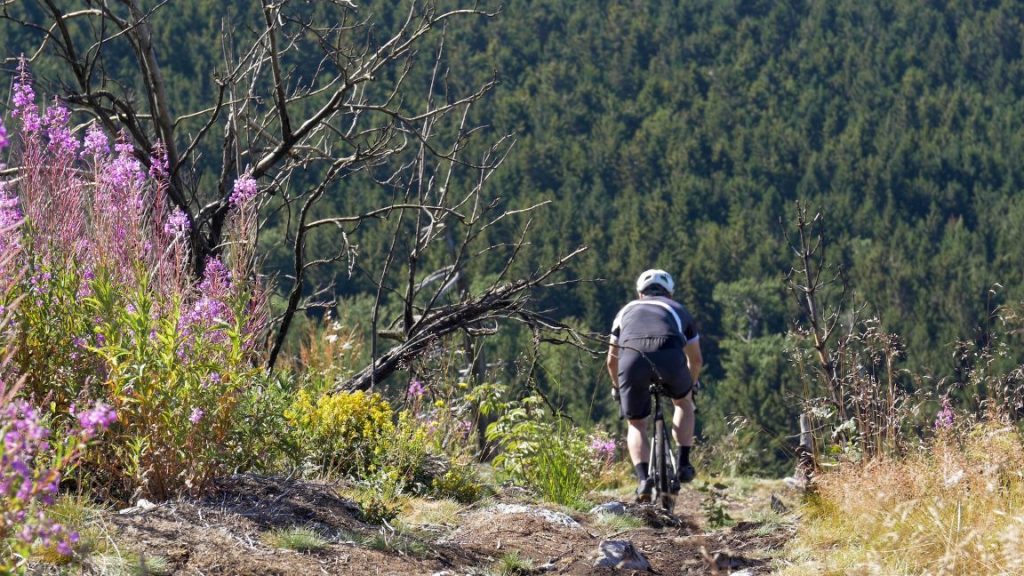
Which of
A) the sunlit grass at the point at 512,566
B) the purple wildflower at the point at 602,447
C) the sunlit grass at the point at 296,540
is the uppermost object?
the sunlit grass at the point at 296,540

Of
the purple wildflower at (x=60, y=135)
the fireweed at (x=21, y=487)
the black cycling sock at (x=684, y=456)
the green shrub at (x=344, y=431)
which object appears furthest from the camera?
the black cycling sock at (x=684, y=456)

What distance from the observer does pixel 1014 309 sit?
196 inches

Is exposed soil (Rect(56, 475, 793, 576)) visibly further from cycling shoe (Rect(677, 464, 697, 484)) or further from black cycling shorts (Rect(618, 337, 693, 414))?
black cycling shorts (Rect(618, 337, 693, 414))

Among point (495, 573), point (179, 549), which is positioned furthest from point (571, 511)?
point (179, 549)

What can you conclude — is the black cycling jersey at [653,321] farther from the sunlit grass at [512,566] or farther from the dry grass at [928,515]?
the sunlit grass at [512,566]

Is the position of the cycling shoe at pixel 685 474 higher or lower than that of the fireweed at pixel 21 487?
lower

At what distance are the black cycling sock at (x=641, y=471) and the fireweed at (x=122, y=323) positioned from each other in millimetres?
2697

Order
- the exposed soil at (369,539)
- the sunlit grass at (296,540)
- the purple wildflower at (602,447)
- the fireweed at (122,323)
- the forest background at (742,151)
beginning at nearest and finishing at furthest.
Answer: the exposed soil at (369,539), the fireweed at (122,323), the sunlit grass at (296,540), the purple wildflower at (602,447), the forest background at (742,151)

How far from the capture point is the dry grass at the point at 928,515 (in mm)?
3494

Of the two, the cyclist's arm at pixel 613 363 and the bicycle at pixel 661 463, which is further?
the cyclist's arm at pixel 613 363

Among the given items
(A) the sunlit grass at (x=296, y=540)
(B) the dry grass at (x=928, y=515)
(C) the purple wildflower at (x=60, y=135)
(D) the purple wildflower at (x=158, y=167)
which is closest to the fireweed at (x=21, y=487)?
(A) the sunlit grass at (x=296, y=540)

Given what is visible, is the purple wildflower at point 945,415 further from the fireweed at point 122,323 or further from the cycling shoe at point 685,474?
the fireweed at point 122,323

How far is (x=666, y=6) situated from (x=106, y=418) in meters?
112

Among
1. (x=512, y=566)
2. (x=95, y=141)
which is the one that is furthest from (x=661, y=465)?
(x=95, y=141)
